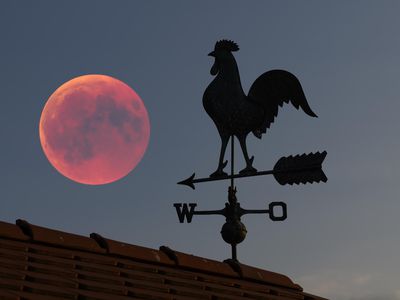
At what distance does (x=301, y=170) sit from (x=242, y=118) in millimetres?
1454

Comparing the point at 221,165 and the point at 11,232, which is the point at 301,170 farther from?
the point at 11,232

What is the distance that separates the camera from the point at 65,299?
23.8 feet

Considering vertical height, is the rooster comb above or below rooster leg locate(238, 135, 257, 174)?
above

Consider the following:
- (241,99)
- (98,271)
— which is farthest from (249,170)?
(98,271)

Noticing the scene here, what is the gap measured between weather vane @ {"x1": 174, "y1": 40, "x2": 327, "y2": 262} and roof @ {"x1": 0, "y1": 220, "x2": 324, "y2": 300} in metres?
3.31

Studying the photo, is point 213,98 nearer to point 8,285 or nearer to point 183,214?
point 183,214

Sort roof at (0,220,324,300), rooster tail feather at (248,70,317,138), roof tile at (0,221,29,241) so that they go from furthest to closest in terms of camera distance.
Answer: rooster tail feather at (248,70,317,138) < roof tile at (0,221,29,241) < roof at (0,220,324,300)

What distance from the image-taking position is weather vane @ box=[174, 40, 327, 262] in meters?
13.3

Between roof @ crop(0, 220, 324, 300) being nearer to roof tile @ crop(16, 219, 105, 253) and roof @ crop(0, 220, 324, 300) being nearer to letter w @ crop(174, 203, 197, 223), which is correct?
roof tile @ crop(16, 219, 105, 253)

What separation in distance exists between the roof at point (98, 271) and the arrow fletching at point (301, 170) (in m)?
3.90

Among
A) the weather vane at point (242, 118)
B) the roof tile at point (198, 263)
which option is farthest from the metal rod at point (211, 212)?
the roof tile at point (198, 263)

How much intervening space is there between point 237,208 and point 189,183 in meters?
1.46

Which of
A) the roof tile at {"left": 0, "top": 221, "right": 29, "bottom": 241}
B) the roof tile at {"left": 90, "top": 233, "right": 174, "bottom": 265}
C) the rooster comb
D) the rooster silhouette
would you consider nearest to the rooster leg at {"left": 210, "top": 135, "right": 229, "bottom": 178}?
the rooster silhouette

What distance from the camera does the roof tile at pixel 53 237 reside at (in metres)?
7.89
